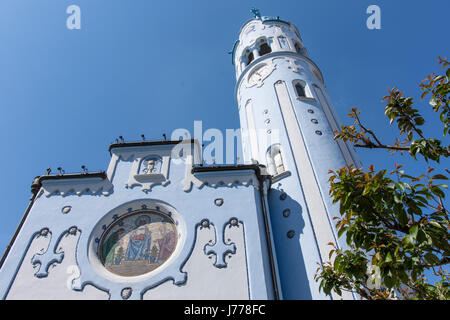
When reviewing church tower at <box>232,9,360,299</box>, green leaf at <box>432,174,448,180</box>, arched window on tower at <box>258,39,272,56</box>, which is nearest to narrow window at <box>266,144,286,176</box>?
church tower at <box>232,9,360,299</box>

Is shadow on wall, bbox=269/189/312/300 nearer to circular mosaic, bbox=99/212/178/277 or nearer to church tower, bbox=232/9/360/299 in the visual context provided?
church tower, bbox=232/9/360/299

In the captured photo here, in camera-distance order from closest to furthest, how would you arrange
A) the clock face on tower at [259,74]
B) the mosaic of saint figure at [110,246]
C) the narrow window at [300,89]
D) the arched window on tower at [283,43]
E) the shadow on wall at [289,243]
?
the shadow on wall at [289,243] → the mosaic of saint figure at [110,246] → the narrow window at [300,89] → the clock face on tower at [259,74] → the arched window on tower at [283,43]

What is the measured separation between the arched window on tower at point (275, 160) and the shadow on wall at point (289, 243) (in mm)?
1308

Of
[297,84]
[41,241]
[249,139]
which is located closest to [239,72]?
[297,84]

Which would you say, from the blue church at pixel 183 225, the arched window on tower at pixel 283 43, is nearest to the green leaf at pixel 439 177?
the blue church at pixel 183 225

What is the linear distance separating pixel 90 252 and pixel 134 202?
2348mm

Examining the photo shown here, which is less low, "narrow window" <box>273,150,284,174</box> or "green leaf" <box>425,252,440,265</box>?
"narrow window" <box>273,150,284,174</box>

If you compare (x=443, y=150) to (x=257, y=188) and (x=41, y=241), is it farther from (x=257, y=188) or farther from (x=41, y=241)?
(x=41, y=241)

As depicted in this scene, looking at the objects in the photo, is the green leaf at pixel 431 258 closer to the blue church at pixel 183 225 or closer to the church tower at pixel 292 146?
the blue church at pixel 183 225

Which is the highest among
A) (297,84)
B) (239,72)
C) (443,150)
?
(239,72)

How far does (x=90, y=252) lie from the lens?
10.7 m

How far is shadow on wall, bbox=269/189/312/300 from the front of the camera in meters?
10.4

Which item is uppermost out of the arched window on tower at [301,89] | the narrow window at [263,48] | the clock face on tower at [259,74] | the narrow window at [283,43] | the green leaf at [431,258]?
the narrow window at [263,48]

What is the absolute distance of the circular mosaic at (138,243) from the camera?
10.4 metres
